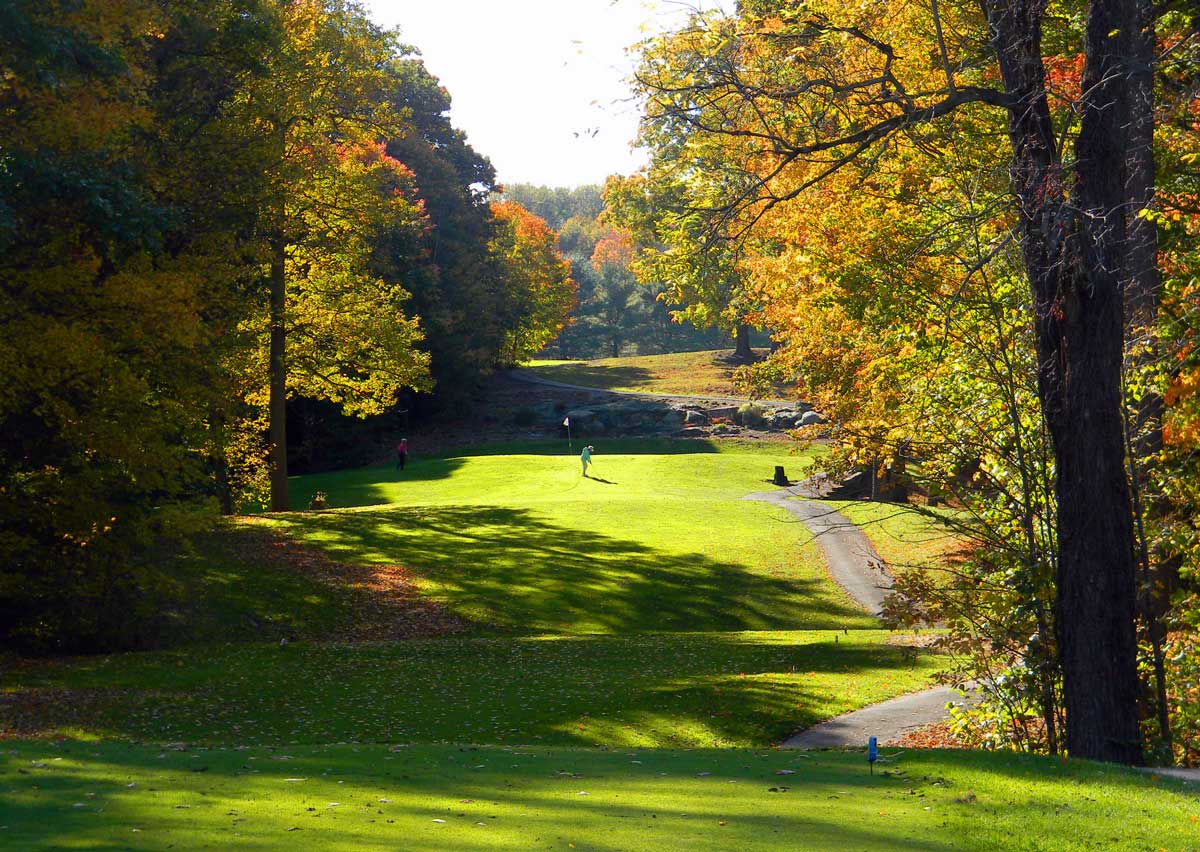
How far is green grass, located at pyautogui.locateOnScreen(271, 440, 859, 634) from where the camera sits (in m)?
26.1

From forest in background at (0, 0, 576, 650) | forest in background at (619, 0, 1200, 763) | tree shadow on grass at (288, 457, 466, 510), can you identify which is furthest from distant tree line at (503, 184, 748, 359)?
forest in background at (619, 0, 1200, 763)

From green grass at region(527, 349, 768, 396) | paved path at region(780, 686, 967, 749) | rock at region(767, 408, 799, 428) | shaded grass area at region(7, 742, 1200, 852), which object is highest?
green grass at region(527, 349, 768, 396)

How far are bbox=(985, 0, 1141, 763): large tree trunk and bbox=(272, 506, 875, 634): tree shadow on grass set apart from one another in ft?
48.2

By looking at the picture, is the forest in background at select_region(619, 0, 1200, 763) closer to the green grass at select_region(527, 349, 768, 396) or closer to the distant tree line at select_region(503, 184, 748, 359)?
the green grass at select_region(527, 349, 768, 396)

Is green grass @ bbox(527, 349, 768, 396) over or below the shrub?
over

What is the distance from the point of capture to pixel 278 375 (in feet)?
108

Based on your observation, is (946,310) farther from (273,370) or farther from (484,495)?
(484,495)

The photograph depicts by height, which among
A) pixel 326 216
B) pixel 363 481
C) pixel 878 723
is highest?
pixel 326 216

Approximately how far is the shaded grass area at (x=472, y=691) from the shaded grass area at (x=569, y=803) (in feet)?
12.8

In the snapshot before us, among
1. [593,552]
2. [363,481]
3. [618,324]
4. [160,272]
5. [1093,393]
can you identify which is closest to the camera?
[1093,393]

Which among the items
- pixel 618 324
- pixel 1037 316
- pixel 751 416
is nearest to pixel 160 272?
pixel 1037 316

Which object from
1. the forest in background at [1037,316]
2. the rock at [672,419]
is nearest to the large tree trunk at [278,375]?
the forest in background at [1037,316]

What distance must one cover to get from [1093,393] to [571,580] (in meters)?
18.2

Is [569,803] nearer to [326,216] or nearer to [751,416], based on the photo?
[326,216]
